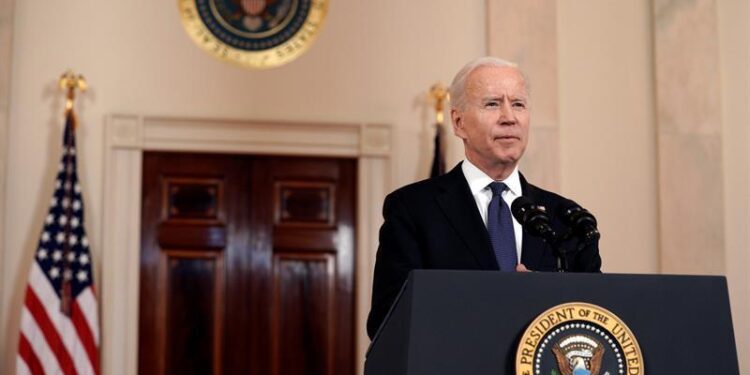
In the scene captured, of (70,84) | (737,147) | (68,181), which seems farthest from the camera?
(737,147)

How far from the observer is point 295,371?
7945 mm

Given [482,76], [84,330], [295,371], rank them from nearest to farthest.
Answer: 1. [482,76]
2. [84,330]
3. [295,371]

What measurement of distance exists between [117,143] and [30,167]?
60cm

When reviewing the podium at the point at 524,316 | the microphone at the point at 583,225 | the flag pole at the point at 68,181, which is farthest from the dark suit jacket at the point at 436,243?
the flag pole at the point at 68,181

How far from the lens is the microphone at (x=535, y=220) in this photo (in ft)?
9.78

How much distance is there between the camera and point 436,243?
11.1 feet

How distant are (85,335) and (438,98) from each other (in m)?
2.88

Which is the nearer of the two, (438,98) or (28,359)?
(28,359)

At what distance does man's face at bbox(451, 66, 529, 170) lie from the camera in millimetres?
3518

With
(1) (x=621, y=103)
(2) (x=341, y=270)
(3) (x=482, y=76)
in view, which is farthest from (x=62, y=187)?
(3) (x=482, y=76)

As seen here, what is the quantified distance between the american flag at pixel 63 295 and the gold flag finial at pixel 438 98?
247cm

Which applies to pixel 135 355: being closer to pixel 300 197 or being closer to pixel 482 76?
pixel 300 197

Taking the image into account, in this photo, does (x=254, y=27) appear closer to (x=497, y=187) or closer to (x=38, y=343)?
(x=38, y=343)

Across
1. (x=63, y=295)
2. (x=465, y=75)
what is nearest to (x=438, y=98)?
(x=63, y=295)
